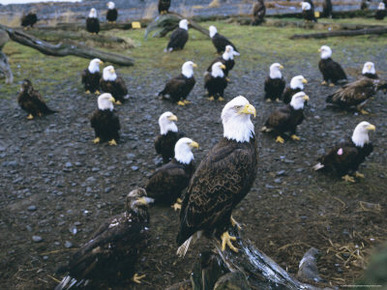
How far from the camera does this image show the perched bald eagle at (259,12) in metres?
20.4

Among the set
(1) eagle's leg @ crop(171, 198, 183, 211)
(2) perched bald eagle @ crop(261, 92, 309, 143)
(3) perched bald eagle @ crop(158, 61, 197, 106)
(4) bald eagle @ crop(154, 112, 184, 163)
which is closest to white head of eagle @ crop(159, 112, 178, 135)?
(4) bald eagle @ crop(154, 112, 184, 163)

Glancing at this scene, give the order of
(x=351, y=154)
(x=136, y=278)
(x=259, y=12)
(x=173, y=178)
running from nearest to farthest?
(x=136, y=278) < (x=173, y=178) < (x=351, y=154) < (x=259, y=12)

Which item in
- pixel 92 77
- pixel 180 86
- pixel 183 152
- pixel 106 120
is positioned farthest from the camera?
pixel 92 77

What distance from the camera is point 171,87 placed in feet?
31.7

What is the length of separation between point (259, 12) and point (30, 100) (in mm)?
15096

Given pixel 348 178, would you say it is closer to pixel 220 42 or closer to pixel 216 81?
pixel 216 81

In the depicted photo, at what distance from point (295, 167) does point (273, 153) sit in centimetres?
65

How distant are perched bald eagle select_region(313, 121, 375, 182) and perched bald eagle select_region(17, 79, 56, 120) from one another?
6.33 m

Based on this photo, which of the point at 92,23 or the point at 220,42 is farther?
the point at 92,23

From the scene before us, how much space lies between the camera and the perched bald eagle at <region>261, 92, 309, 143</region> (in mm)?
7684

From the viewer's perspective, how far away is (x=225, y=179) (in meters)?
3.72

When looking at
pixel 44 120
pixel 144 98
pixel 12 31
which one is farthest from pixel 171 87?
pixel 12 31

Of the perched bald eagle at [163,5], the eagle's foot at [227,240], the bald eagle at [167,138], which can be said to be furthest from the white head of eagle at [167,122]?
the perched bald eagle at [163,5]

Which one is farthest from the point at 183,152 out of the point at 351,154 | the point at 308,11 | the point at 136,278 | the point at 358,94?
the point at 308,11
